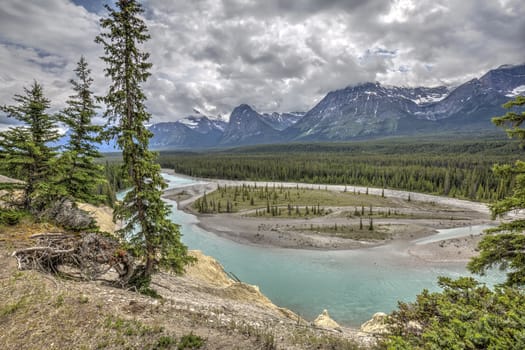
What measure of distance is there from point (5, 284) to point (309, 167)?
123374 millimetres

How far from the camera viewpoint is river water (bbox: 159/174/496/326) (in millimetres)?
24141

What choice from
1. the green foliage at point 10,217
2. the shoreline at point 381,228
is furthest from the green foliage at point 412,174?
the green foliage at point 10,217

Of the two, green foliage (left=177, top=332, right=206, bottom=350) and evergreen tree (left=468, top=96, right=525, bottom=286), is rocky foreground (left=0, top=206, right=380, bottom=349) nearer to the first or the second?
green foliage (left=177, top=332, right=206, bottom=350)

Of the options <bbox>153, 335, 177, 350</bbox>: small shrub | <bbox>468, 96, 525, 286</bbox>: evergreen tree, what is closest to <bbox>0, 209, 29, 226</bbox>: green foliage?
<bbox>153, 335, 177, 350</bbox>: small shrub

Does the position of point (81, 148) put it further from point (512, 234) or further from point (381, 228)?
point (381, 228)

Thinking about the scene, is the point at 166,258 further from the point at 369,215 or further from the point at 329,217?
the point at 369,215

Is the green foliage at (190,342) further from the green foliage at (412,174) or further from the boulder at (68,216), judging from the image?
the green foliage at (412,174)

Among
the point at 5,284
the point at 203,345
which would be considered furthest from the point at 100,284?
the point at 203,345

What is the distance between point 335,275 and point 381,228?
76.3 feet

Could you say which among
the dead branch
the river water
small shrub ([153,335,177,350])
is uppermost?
the dead branch

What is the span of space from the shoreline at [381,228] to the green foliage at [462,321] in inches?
1264

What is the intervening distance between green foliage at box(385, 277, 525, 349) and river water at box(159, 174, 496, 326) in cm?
1587

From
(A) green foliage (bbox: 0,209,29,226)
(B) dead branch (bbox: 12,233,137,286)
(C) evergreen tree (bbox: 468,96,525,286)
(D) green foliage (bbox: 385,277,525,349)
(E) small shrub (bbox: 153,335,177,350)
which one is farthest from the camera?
(A) green foliage (bbox: 0,209,29,226)

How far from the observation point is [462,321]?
641 centimetres
